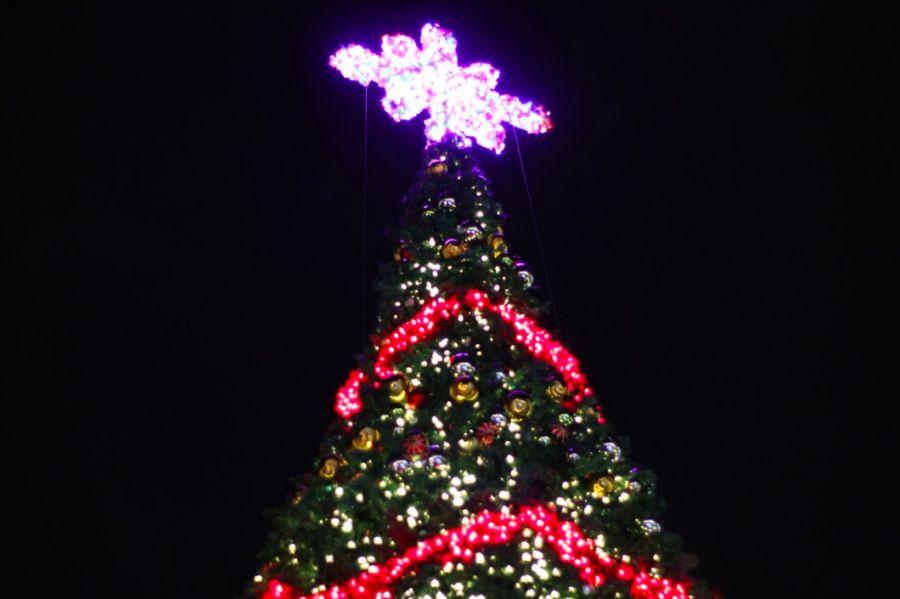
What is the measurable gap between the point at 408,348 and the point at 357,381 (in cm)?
29

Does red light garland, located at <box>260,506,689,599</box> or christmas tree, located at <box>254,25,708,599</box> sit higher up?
christmas tree, located at <box>254,25,708,599</box>

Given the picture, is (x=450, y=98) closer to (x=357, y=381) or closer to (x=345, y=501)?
(x=357, y=381)

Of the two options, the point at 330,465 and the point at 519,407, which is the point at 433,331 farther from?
the point at 330,465

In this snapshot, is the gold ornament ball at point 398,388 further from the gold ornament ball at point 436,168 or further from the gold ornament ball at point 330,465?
the gold ornament ball at point 436,168

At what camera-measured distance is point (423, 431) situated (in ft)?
9.57

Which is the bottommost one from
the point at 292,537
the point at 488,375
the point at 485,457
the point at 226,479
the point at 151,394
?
the point at 292,537

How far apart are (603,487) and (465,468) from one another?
617 millimetres

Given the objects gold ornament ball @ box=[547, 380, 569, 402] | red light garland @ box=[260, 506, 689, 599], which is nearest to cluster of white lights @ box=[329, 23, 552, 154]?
gold ornament ball @ box=[547, 380, 569, 402]

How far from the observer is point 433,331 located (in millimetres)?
3342

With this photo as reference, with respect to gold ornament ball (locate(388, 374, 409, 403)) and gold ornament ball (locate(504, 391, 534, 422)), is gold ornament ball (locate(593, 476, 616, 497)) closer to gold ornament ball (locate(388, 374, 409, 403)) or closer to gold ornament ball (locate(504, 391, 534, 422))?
gold ornament ball (locate(504, 391, 534, 422))

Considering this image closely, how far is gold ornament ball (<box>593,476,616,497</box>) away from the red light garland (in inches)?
11.0

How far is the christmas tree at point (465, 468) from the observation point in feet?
8.18

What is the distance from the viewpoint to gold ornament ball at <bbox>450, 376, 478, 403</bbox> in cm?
291

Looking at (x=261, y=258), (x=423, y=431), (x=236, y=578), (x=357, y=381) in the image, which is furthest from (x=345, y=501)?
(x=261, y=258)
